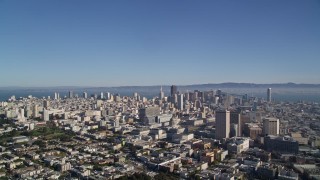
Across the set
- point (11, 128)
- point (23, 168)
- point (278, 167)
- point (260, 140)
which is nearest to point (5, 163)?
point (23, 168)

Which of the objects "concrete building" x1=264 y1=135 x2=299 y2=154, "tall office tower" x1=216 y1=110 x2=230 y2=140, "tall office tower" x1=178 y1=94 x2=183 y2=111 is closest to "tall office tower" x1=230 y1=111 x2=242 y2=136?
"tall office tower" x1=216 y1=110 x2=230 y2=140

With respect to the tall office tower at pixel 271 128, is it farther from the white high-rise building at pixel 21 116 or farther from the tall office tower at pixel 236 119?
the white high-rise building at pixel 21 116

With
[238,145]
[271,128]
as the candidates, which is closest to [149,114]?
[271,128]

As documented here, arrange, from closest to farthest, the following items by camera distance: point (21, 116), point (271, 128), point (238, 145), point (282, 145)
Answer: point (282, 145)
point (238, 145)
point (271, 128)
point (21, 116)

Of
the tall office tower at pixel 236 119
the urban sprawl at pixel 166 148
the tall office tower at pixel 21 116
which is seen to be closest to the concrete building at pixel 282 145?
the urban sprawl at pixel 166 148

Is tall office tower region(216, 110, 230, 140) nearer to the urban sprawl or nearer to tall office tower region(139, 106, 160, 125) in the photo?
the urban sprawl

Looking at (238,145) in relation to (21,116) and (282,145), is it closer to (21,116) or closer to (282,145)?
(282,145)
